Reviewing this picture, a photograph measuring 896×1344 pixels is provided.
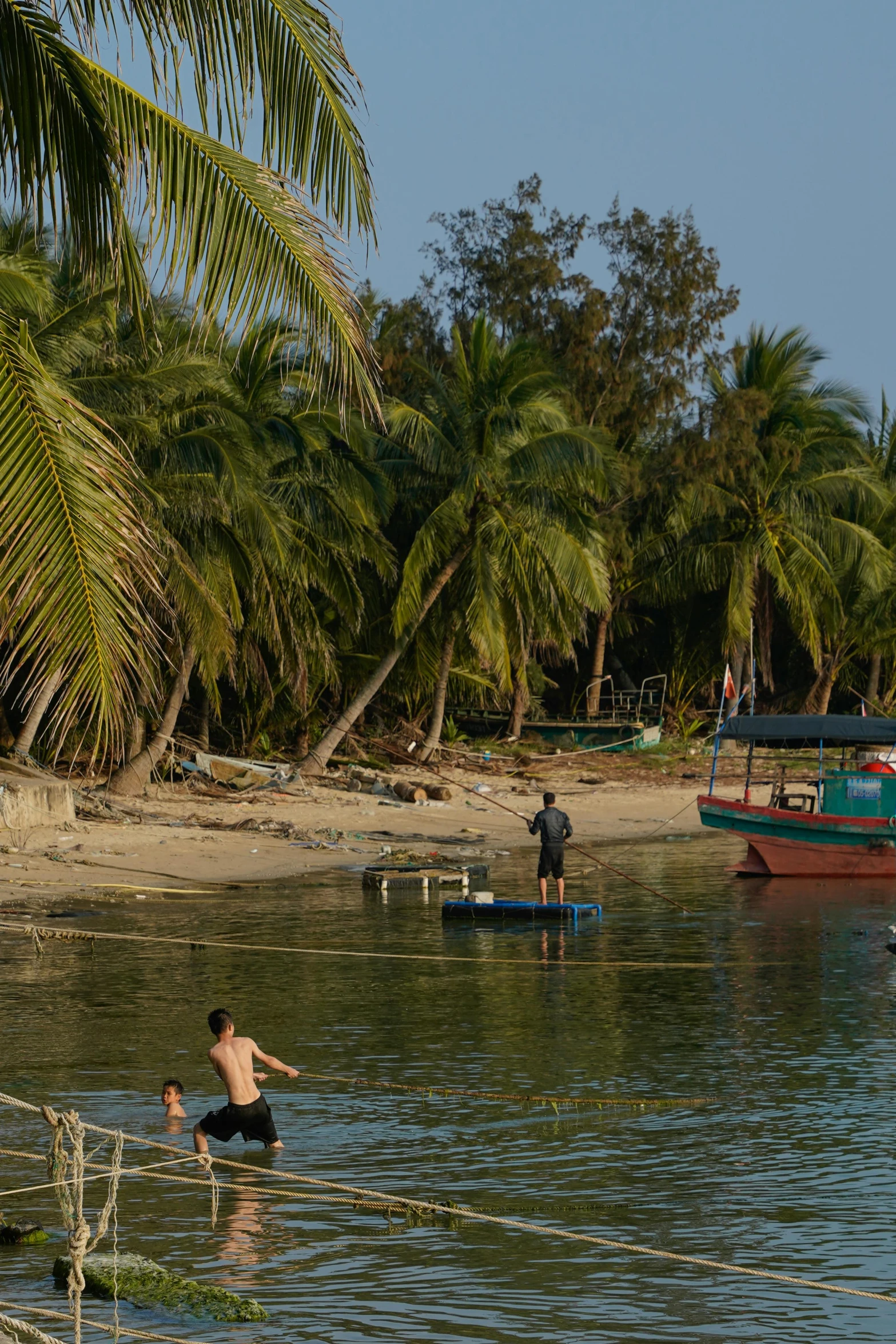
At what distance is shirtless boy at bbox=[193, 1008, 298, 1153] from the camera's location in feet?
32.7

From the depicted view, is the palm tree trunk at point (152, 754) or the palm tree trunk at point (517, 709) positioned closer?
the palm tree trunk at point (152, 754)

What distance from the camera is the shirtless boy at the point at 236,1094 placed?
9.97 metres

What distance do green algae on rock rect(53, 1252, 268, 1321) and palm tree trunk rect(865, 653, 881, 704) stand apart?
140 feet

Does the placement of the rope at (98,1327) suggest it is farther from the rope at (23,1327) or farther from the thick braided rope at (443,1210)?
the thick braided rope at (443,1210)

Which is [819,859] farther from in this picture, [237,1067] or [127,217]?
[127,217]

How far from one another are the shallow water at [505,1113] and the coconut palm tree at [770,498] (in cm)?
2334

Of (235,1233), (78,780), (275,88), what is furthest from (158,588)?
(78,780)

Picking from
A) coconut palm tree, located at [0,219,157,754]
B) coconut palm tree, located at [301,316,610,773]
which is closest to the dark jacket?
coconut palm tree, located at [301,316,610,773]

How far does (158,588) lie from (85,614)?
0.32 m

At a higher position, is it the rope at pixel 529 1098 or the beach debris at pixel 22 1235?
the rope at pixel 529 1098

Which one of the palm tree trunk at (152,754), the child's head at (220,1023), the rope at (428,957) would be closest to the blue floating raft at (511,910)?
the rope at (428,957)

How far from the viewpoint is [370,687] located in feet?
115

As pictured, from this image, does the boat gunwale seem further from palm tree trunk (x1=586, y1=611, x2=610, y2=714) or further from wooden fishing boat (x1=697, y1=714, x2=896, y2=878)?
palm tree trunk (x1=586, y1=611, x2=610, y2=714)

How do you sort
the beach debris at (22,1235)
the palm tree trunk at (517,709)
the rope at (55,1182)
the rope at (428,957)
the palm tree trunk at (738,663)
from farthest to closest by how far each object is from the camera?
the palm tree trunk at (738,663) < the palm tree trunk at (517,709) < the rope at (428,957) < the beach debris at (22,1235) < the rope at (55,1182)
